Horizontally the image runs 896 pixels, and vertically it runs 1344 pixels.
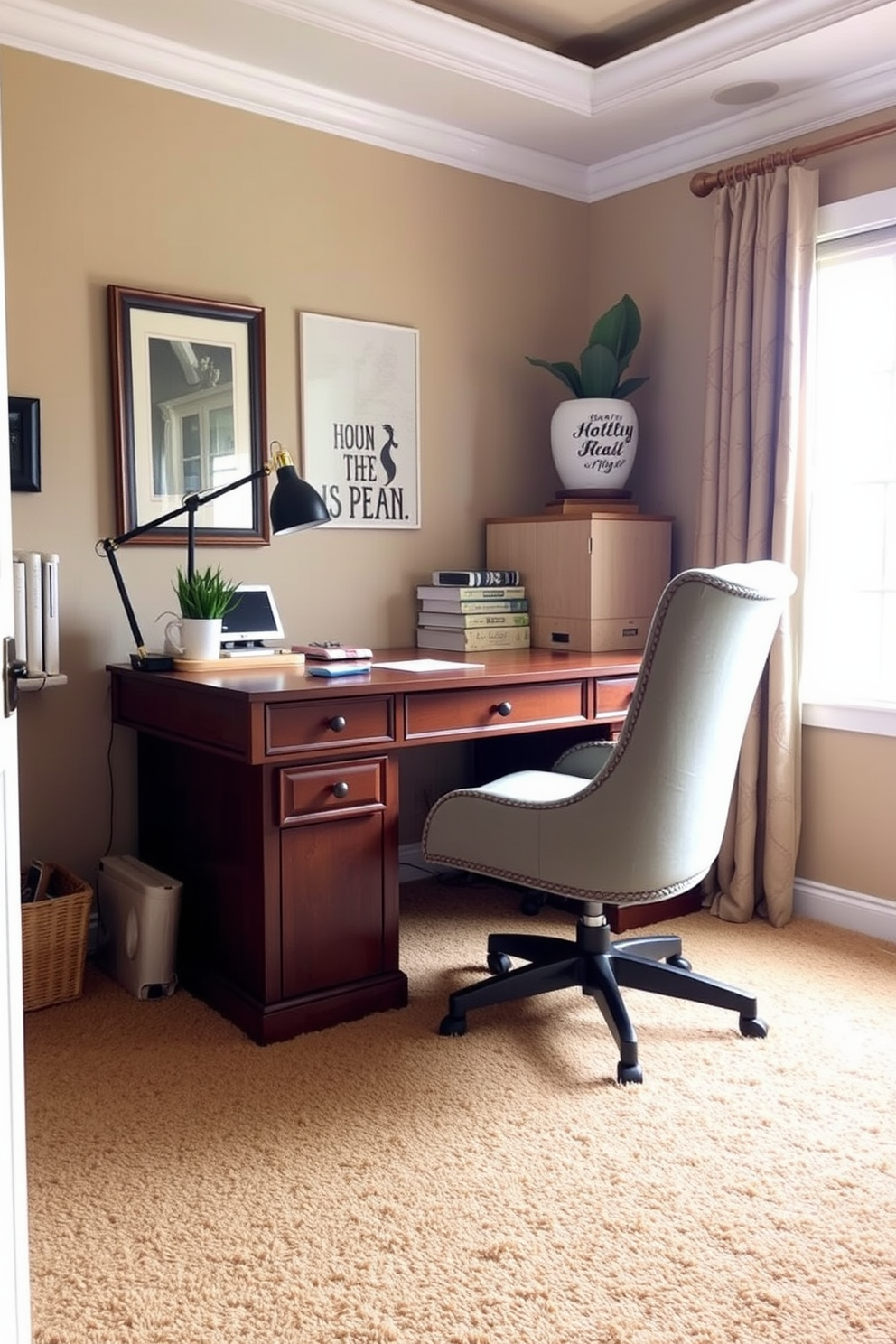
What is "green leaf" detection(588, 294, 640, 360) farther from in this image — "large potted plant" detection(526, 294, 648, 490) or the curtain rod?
the curtain rod

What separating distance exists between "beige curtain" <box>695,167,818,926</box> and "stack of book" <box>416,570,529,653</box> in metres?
0.57

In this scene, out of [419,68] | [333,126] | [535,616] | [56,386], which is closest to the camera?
[56,386]

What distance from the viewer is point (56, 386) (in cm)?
272

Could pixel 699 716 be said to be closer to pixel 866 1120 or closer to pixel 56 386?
pixel 866 1120

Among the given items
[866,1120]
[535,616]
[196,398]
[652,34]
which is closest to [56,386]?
[196,398]

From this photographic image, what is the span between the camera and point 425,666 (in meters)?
2.76

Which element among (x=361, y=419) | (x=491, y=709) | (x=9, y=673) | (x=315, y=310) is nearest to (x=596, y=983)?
(x=491, y=709)

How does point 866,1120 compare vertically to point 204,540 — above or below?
below

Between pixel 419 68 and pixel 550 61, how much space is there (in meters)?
0.40

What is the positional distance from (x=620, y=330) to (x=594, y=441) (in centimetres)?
35

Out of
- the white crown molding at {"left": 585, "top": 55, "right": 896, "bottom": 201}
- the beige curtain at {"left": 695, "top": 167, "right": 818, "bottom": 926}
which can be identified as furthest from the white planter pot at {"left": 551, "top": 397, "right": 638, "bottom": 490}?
the white crown molding at {"left": 585, "top": 55, "right": 896, "bottom": 201}

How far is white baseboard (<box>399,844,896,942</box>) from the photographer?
9.87ft

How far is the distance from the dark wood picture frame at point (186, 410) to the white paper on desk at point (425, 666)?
1.94 ft

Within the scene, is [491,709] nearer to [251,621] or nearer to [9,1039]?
[251,621]
